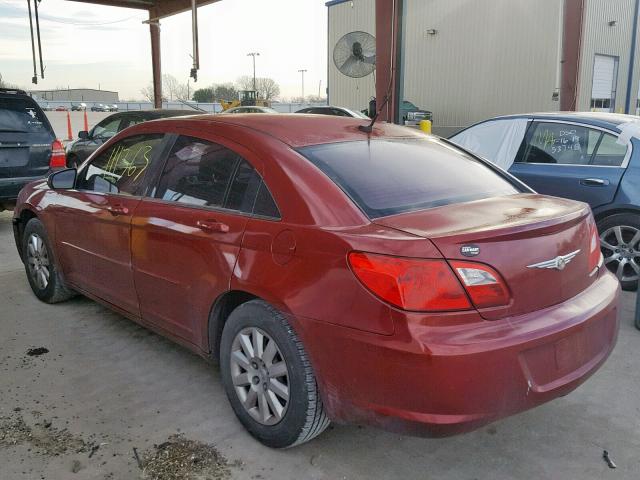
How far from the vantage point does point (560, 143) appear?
545 centimetres

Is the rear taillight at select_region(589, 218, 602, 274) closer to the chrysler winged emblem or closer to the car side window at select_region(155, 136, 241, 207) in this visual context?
the chrysler winged emblem

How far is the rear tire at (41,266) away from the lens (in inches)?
177

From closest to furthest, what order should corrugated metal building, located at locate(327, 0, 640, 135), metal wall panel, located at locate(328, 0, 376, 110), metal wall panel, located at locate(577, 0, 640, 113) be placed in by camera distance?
corrugated metal building, located at locate(327, 0, 640, 135)
metal wall panel, located at locate(577, 0, 640, 113)
metal wall panel, located at locate(328, 0, 376, 110)

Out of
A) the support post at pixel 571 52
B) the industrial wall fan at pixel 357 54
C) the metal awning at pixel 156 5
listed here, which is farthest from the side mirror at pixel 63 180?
the metal awning at pixel 156 5

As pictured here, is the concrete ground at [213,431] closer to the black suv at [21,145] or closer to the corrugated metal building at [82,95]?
the black suv at [21,145]

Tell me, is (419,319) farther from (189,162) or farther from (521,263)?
(189,162)

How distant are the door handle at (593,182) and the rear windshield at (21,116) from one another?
659 centimetres

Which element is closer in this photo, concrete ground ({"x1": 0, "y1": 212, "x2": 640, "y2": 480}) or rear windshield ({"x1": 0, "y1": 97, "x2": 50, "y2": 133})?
concrete ground ({"x1": 0, "y1": 212, "x2": 640, "y2": 480})

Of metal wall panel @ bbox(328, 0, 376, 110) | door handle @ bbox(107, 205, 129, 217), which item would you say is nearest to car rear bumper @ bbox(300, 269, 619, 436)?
door handle @ bbox(107, 205, 129, 217)

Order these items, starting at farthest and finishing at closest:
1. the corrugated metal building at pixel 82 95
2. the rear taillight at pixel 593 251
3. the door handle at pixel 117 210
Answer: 1. the corrugated metal building at pixel 82 95
2. the door handle at pixel 117 210
3. the rear taillight at pixel 593 251

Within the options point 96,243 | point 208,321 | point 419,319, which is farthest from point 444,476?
point 96,243

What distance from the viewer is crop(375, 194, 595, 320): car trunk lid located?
2.18 m

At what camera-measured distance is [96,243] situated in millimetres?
3779

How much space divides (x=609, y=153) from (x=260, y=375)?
4.03m
